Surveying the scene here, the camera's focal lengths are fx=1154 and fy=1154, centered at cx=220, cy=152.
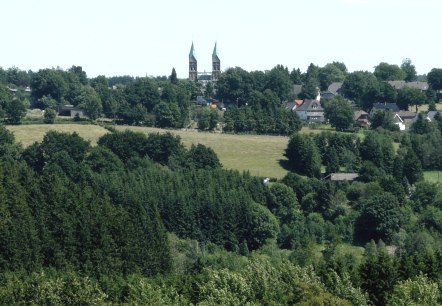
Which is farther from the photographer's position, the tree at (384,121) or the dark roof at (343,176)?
the tree at (384,121)

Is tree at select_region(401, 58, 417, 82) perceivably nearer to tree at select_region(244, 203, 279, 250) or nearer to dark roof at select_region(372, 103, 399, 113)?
dark roof at select_region(372, 103, 399, 113)

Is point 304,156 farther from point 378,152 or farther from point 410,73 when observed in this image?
point 410,73

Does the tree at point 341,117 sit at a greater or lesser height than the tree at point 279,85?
lesser

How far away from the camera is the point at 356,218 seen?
68.4 metres

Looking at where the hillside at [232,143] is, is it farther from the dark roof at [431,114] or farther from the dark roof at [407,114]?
the dark roof at [431,114]

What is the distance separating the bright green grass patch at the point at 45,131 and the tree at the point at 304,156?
15.4m

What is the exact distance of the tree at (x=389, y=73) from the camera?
484 feet

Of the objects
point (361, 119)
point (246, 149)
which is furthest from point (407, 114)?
point (246, 149)

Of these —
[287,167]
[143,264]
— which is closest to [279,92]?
[287,167]

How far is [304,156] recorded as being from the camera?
83.7 meters

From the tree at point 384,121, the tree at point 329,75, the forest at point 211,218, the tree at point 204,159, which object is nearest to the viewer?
the forest at point 211,218

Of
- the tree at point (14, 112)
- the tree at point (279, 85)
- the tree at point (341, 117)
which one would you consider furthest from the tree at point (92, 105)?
the tree at point (279, 85)

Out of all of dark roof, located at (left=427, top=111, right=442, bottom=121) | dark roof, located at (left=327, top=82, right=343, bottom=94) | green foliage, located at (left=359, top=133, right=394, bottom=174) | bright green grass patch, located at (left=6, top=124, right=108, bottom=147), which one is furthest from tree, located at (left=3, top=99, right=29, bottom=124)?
dark roof, located at (left=327, top=82, right=343, bottom=94)

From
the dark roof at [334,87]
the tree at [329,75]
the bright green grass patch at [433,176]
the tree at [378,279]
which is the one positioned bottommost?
the bright green grass patch at [433,176]
